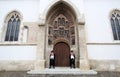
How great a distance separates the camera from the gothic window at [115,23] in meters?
9.79

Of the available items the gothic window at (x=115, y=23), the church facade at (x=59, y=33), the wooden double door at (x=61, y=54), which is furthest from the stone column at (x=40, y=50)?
the gothic window at (x=115, y=23)

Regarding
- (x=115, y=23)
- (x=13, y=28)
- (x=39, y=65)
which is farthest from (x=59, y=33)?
(x=115, y=23)

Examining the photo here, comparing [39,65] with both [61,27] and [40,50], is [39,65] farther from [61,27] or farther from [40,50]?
[61,27]

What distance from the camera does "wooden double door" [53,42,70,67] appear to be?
9.74 m

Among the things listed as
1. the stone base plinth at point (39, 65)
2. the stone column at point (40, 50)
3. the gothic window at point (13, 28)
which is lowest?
the stone base plinth at point (39, 65)

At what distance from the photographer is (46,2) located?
10.0 m

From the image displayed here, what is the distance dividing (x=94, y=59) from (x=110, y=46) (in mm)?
1682

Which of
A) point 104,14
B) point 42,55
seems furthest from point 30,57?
point 104,14

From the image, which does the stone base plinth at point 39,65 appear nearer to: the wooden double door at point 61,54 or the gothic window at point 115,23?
the wooden double door at point 61,54

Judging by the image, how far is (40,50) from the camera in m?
8.73

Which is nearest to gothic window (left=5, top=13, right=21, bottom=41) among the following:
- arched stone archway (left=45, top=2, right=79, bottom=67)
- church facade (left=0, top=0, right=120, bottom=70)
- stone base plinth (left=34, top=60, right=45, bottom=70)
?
church facade (left=0, top=0, right=120, bottom=70)

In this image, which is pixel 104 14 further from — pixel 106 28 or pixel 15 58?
pixel 15 58

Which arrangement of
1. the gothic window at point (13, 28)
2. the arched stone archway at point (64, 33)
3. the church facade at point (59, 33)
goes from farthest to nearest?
the gothic window at point (13, 28) < the church facade at point (59, 33) < the arched stone archway at point (64, 33)

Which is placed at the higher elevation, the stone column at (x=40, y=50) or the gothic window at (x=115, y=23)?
the gothic window at (x=115, y=23)
